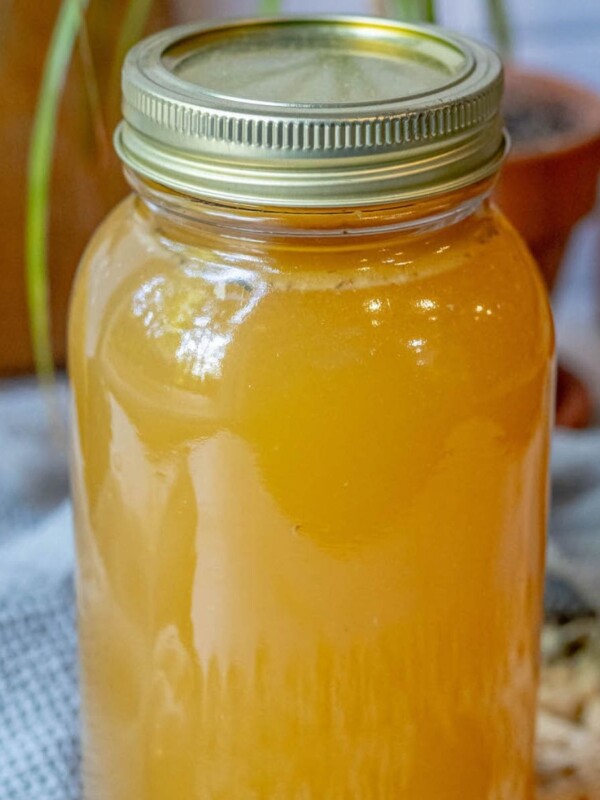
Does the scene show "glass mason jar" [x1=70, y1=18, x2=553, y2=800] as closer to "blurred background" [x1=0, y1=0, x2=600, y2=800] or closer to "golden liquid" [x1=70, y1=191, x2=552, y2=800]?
"golden liquid" [x1=70, y1=191, x2=552, y2=800]

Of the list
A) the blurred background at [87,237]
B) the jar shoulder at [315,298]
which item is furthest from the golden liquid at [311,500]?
the blurred background at [87,237]

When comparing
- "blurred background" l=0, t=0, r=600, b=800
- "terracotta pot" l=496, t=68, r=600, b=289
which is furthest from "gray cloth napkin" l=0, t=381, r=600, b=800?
"terracotta pot" l=496, t=68, r=600, b=289

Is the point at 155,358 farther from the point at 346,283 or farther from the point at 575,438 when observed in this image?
the point at 575,438

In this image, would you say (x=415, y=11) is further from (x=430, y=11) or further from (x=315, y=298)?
(x=315, y=298)

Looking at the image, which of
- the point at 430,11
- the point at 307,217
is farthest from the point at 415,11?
the point at 307,217

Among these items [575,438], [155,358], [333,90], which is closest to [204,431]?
[155,358]

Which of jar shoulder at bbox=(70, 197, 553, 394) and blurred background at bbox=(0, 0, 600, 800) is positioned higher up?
jar shoulder at bbox=(70, 197, 553, 394)

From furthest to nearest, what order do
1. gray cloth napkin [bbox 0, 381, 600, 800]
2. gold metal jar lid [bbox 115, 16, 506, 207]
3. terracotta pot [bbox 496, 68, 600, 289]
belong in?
1. terracotta pot [bbox 496, 68, 600, 289]
2. gray cloth napkin [bbox 0, 381, 600, 800]
3. gold metal jar lid [bbox 115, 16, 506, 207]
